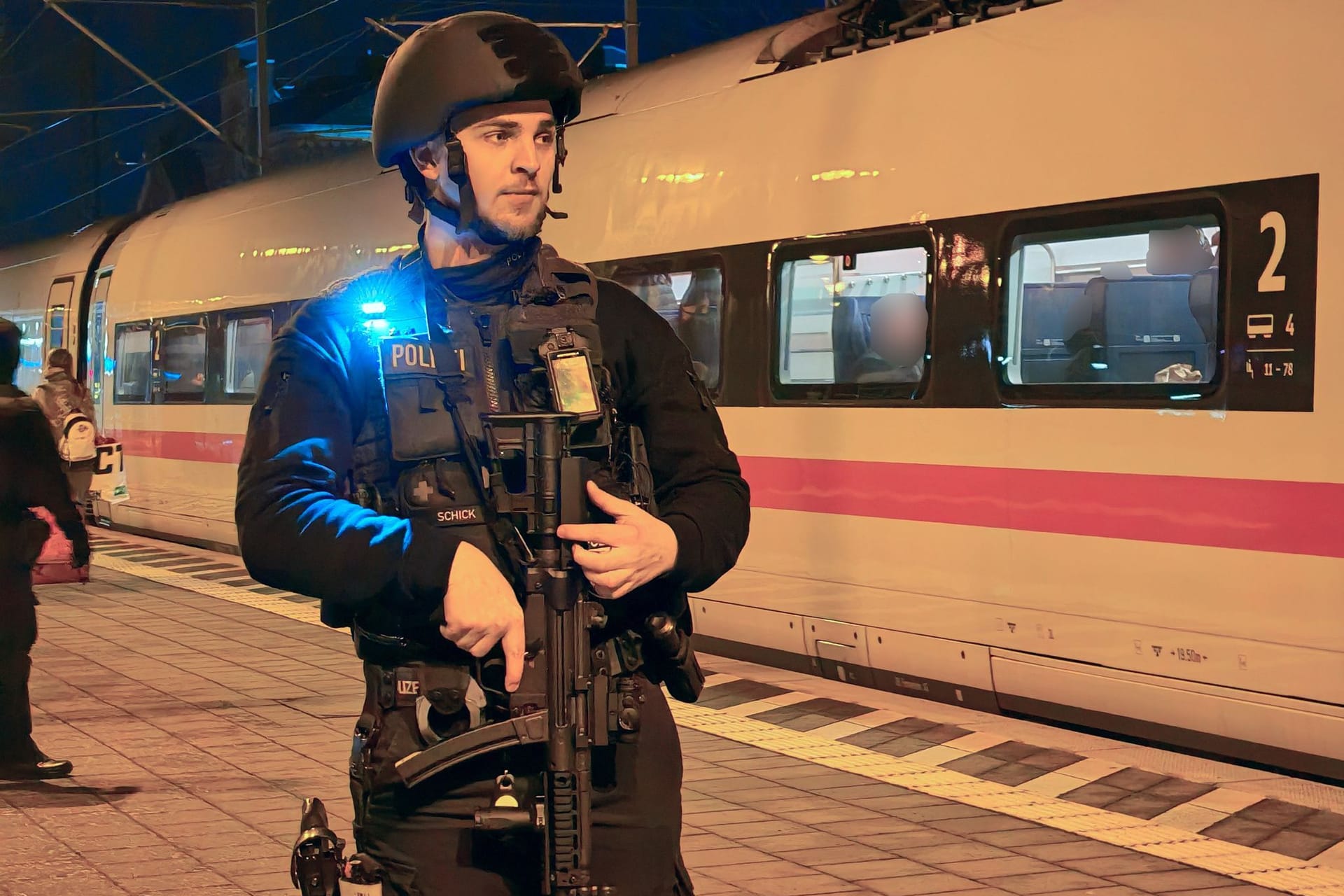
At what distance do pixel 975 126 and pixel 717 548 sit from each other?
18.0ft

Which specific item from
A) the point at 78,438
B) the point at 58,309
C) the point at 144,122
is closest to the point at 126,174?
the point at 144,122

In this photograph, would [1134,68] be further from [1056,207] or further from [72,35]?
[72,35]

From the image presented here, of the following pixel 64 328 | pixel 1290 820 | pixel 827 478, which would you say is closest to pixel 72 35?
pixel 64 328

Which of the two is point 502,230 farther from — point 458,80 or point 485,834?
point 485,834

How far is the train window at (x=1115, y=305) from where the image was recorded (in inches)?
268

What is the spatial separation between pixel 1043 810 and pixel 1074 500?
4.81ft

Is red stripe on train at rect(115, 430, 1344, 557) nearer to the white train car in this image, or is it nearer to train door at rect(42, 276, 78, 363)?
the white train car

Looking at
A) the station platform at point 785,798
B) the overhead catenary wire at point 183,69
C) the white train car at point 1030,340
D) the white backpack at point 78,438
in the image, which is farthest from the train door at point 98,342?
the station platform at point 785,798

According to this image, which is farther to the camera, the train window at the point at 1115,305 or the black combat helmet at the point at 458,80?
the train window at the point at 1115,305

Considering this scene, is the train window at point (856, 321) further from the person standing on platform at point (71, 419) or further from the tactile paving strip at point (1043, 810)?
the person standing on platform at point (71, 419)

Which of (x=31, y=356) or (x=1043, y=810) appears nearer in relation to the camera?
(x=1043, y=810)

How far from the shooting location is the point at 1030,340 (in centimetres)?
765

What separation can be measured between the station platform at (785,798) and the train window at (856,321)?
5.04ft

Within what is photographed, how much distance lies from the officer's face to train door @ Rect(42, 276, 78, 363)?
20825mm
